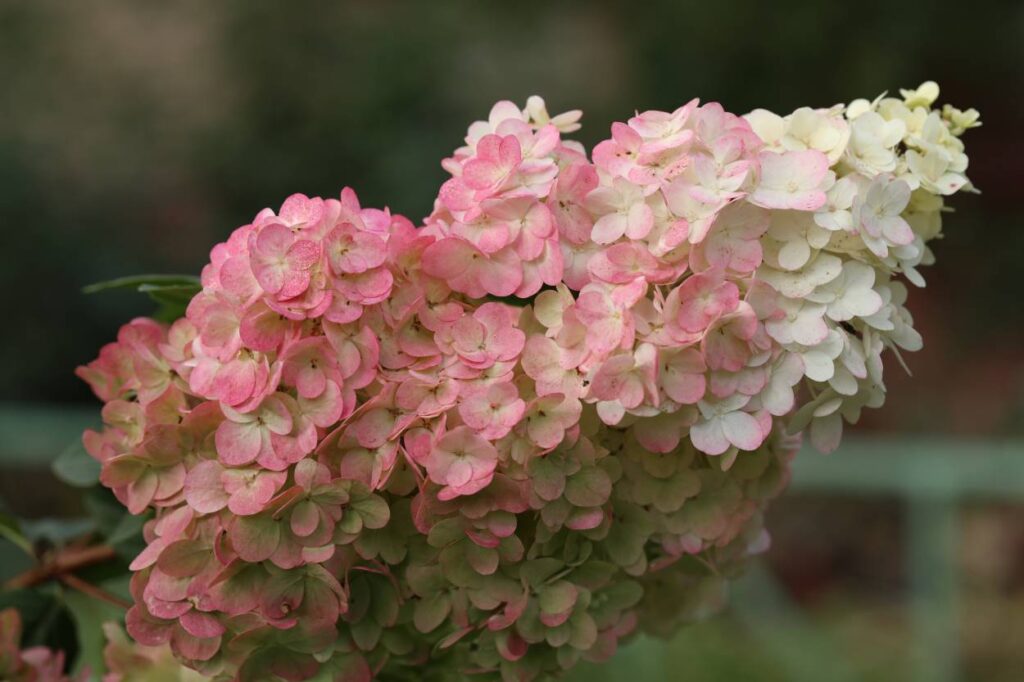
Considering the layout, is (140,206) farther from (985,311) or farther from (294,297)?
(294,297)

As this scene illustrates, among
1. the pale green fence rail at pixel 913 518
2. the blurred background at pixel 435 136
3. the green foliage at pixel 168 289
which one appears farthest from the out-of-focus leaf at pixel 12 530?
the blurred background at pixel 435 136

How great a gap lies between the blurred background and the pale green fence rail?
0.20ft

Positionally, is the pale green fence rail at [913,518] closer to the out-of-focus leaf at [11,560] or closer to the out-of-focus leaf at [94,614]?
the out-of-focus leaf at [11,560]

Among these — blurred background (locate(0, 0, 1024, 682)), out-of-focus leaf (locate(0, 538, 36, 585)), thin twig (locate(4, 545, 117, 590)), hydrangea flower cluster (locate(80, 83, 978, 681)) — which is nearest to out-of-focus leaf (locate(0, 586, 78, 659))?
thin twig (locate(4, 545, 117, 590))

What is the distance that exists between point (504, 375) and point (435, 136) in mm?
3437

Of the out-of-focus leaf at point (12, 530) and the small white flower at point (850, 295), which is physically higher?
the out-of-focus leaf at point (12, 530)

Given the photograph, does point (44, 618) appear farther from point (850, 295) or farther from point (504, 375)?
point (850, 295)

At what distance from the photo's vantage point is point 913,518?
2518mm

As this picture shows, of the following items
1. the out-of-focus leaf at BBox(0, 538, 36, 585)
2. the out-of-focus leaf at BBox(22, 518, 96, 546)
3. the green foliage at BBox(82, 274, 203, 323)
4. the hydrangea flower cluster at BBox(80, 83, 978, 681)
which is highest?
the out-of-focus leaf at BBox(0, 538, 36, 585)

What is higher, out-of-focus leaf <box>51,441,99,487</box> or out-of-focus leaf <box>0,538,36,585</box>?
out-of-focus leaf <box>0,538,36,585</box>

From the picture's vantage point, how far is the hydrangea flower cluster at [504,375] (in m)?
0.50

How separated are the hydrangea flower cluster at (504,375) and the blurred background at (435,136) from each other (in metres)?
2.25

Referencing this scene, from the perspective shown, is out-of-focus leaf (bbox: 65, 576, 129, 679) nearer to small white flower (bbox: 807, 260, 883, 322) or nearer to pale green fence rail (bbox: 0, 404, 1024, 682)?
small white flower (bbox: 807, 260, 883, 322)

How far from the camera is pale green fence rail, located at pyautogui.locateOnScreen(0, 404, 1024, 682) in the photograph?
2389mm
